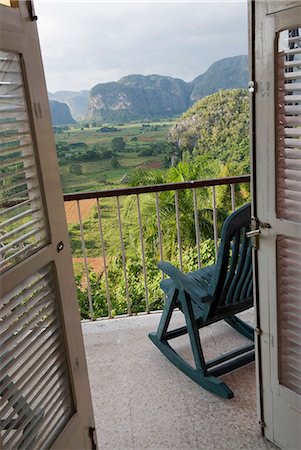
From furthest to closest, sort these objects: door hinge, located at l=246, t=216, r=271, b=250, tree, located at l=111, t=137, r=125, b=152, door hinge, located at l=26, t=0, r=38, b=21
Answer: tree, located at l=111, t=137, r=125, b=152
door hinge, located at l=246, t=216, r=271, b=250
door hinge, located at l=26, t=0, r=38, b=21

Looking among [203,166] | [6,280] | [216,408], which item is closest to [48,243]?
[6,280]

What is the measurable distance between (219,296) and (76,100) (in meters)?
8.13

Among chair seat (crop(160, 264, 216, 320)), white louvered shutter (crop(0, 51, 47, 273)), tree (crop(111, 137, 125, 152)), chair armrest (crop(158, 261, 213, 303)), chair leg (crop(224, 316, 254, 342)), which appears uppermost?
white louvered shutter (crop(0, 51, 47, 273))

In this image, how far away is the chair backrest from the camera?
2229 mm

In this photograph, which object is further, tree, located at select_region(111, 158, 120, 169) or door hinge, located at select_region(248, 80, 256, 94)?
tree, located at select_region(111, 158, 120, 169)

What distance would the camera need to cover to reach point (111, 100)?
382 inches

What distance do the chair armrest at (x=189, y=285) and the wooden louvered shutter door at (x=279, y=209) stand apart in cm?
54

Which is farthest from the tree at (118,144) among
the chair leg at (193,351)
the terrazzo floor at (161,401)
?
the chair leg at (193,351)

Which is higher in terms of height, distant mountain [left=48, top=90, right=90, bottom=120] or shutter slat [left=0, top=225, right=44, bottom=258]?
distant mountain [left=48, top=90, right=90, bottom=120]

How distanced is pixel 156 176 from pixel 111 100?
2.23 meters

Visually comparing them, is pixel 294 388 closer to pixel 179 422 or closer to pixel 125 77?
pixel 179 422

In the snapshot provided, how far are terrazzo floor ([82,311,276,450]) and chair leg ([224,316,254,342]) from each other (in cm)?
4

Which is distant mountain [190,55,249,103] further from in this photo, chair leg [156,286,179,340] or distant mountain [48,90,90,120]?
chair leg [156,286,179,340]

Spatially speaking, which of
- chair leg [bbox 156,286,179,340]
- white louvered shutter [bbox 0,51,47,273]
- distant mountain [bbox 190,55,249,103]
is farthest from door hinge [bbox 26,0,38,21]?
distant mountain [bbox 190,55,249,103]
